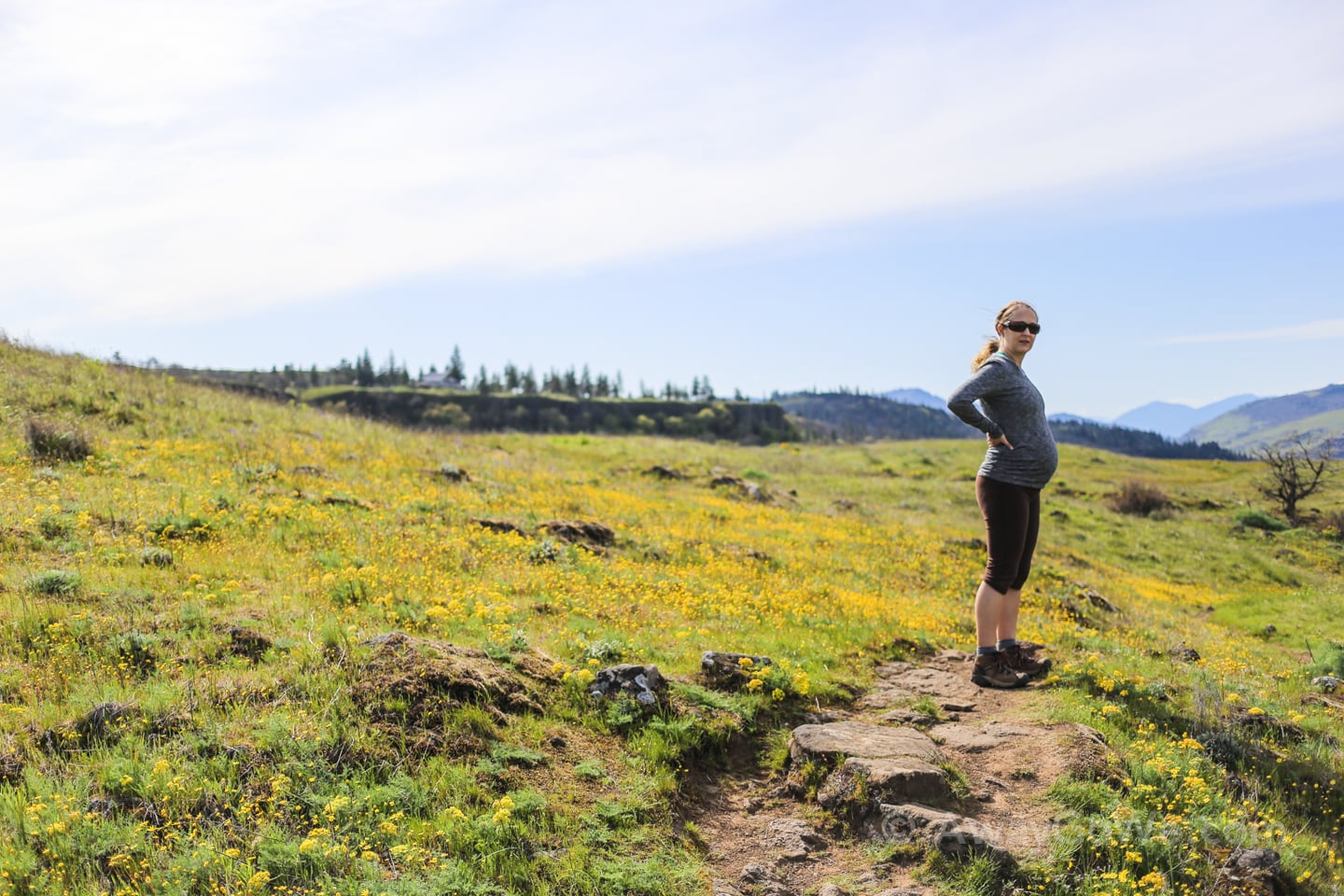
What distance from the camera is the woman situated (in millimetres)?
7398

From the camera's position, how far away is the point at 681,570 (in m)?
12.5

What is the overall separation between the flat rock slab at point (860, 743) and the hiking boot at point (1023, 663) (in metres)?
2.19

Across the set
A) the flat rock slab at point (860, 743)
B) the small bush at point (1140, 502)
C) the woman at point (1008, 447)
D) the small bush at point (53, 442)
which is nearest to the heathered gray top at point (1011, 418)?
the woman at point (1008, 447)

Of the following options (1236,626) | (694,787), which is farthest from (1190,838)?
(1236,626)

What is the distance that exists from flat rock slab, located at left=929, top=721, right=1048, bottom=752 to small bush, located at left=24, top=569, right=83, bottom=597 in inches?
336

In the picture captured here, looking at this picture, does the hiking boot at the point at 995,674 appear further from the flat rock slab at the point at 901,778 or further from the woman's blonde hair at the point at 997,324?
the woman's blonde hair at the point at 997,324

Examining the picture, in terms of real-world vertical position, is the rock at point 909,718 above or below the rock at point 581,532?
below

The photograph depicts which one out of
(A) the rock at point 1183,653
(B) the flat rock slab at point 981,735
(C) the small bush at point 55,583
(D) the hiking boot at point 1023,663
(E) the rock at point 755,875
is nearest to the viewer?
(E) the rock at point 755,875

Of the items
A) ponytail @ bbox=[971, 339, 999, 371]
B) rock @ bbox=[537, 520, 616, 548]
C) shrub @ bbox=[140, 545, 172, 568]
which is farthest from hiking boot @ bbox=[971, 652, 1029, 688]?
shrub @ bbox=[140, 545, 172, 568]

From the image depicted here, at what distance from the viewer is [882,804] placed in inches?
206

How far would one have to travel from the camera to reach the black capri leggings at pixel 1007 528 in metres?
7.48

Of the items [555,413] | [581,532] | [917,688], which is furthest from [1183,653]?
[555,413]

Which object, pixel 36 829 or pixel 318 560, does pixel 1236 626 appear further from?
pixel 36 829

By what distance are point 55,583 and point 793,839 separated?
7452 mm
